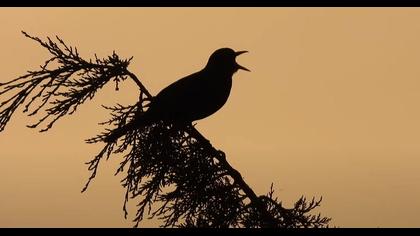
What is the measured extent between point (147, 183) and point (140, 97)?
33.2 inches

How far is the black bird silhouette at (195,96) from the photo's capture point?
6676 mm

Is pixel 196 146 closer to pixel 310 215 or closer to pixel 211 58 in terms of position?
pixel 310 215

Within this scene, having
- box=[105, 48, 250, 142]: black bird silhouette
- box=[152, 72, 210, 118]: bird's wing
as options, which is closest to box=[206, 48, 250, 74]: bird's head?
box=[105, 48, 250, 142]: black bird silhouette

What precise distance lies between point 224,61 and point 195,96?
40.7 inches

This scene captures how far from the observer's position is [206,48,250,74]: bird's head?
8.66 meters

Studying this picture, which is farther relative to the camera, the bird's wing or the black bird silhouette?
the bird's wing

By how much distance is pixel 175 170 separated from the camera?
6.39 m

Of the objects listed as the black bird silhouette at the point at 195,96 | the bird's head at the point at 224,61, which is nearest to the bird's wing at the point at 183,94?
the black bird silhouette at the point at 195,96

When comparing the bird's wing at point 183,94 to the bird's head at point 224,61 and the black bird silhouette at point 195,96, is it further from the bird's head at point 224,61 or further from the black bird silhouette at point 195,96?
the bird's head at point 224,61

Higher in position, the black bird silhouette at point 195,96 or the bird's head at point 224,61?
the bird's head at point 224,61

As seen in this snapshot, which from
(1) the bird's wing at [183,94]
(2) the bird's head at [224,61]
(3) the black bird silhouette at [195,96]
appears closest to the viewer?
(3) the black bird silhouette at [195,96]

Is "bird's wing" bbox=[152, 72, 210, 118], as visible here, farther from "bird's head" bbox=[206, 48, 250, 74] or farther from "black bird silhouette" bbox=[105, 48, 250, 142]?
"bird's head" bbox=[206, 48, 250, 74]

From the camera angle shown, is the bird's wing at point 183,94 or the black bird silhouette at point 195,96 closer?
the black bird silhouette at point 195,96
